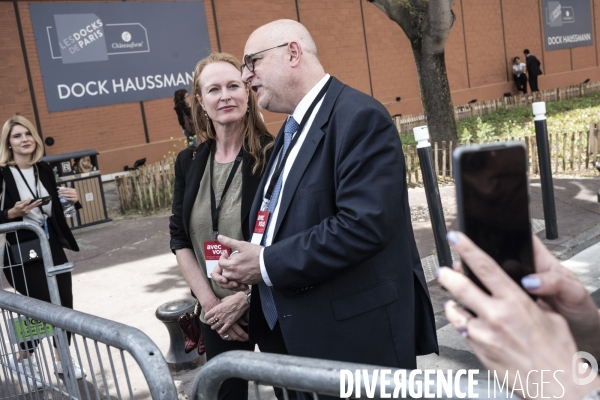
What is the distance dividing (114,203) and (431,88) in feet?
23.8

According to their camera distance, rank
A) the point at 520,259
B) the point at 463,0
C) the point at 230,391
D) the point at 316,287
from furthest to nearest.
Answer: the point at 463,0 < the point at 230,391 < the point at 316,287 < the point at 520,259

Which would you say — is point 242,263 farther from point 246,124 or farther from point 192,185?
point 246,124

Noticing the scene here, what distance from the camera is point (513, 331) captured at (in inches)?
34.1

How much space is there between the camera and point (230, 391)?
282cm

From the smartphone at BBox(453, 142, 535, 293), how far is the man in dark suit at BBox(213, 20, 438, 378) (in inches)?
44.0

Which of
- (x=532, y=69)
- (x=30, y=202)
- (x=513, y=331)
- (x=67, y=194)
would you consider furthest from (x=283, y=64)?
(x=532, y=69)

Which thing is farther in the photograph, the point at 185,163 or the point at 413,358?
the point at 185,163

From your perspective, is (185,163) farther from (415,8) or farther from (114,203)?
(114,203)

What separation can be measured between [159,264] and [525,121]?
14.2 m

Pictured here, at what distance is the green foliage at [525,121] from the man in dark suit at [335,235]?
1013cm

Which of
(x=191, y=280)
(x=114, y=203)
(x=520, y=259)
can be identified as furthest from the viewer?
(x=114, y=203)

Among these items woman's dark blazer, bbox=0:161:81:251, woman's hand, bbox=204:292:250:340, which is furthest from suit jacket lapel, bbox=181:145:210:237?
woman's dark blazer, bbox=0:161:81:251

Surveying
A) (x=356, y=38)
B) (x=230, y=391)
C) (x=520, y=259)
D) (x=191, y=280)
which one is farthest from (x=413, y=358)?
(x=356, y=38)

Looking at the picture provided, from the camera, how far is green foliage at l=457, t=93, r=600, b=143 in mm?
13191
